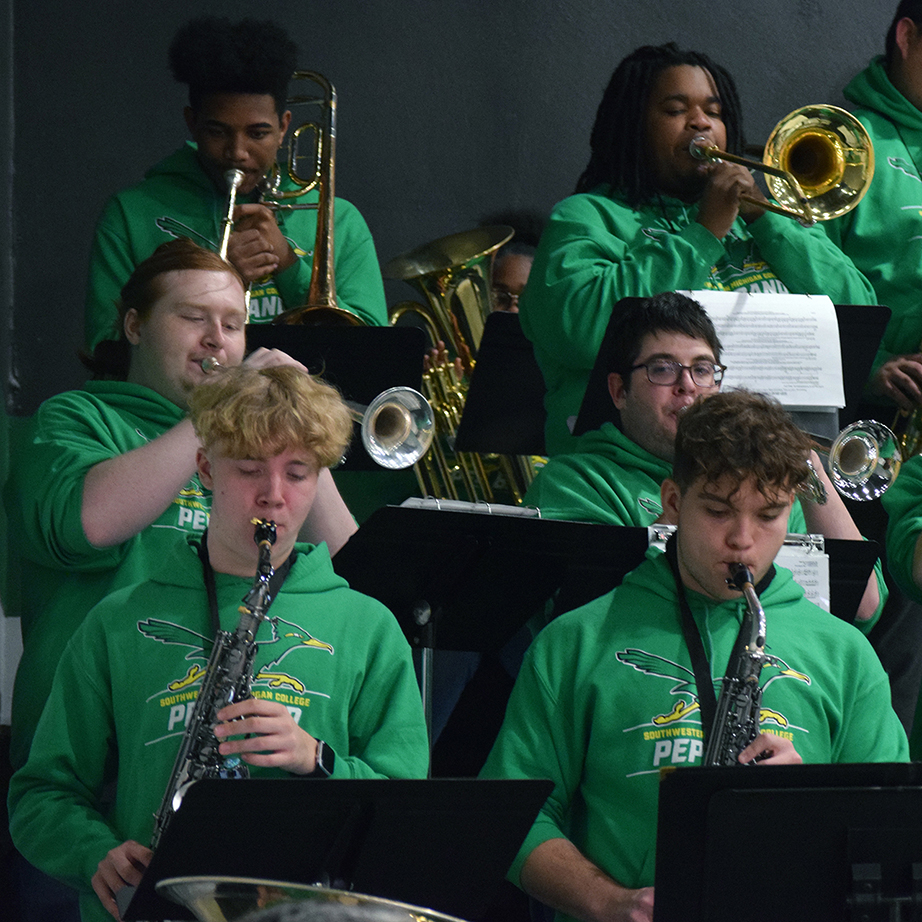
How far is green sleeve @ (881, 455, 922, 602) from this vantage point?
354 centimetres

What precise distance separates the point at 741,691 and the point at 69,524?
130cm

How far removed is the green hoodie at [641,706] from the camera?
2.52 meters

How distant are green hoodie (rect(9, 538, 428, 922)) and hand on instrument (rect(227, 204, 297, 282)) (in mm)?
1548

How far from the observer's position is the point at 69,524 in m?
2.91

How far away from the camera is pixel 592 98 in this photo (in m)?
5.42

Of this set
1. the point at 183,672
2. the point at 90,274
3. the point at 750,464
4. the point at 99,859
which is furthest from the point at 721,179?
the point at 99,859

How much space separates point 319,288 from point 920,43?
1856mm

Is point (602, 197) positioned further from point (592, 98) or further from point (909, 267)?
point (592, 98)

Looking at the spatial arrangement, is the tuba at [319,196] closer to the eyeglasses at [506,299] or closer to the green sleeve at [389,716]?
the eyeglasses at [506,299]

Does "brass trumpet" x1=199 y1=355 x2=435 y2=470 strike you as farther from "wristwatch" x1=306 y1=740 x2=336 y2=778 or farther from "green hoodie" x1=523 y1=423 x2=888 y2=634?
"wristwatch" x1=306 y1=740 x2=336 y2=778

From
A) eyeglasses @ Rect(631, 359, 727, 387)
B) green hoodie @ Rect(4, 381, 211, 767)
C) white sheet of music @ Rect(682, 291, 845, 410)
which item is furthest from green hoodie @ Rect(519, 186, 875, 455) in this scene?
green hoodie @ Rect(4, 381, 211, 767)

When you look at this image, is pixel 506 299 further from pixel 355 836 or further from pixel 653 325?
pixel 355 836

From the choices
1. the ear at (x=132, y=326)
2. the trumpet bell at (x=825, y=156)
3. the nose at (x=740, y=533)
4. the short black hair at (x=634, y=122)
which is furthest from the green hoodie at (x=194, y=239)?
the nose at (x=740, y=533)

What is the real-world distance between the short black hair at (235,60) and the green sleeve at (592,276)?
0.98 meters
